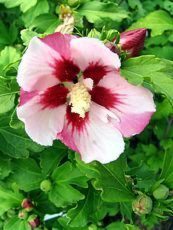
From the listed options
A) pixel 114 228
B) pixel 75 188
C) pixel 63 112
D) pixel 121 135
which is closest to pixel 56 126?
pixel 63 112

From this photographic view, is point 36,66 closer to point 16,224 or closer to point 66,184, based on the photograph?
point 66,184

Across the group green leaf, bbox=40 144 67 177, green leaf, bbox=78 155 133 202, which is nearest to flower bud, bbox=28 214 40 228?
green leaf, bbox=40 144 67 177

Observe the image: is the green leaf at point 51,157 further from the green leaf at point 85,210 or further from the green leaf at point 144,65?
the green leaf at point 144,65

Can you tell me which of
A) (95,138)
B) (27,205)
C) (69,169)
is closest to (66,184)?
(69,169)

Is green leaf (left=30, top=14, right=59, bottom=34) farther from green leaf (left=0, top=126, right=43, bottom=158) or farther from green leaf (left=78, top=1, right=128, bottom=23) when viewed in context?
green leaf (left=0, top=126, right=43, bottom=158)

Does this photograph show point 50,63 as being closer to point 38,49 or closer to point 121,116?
point 38,49

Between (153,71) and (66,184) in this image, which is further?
(66,184)
